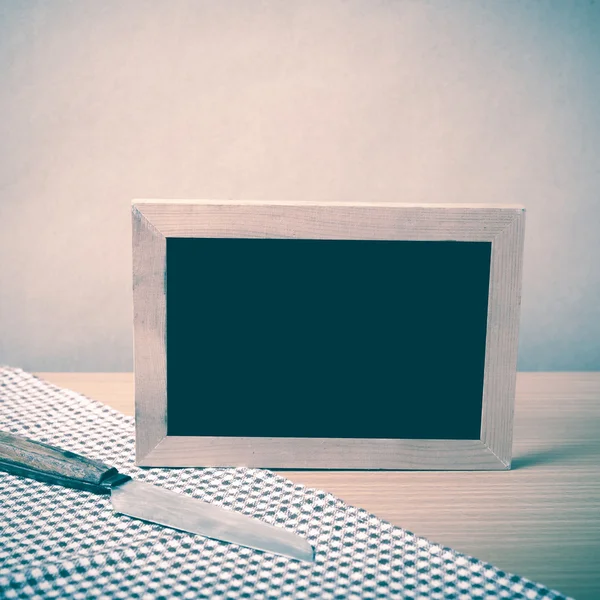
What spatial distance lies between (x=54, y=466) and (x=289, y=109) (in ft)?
1.71

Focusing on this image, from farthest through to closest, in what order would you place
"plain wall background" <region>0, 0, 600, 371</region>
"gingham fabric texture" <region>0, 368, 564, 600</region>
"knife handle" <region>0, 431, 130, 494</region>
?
1. "plain wall background" <region>0, 0, 600, 371</region>
2. "knife handle" <region>0, 431, 130, 494</region>
3. "gingham fabric texture" <region>0, 368, 564, 600</region>

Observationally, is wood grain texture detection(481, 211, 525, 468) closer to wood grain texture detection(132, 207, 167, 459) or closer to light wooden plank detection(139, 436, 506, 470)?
light wooden plank detection(139, 436, 506, 470)

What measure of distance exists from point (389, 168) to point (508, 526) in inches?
19.6

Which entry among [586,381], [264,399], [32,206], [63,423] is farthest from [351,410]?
[32,206]

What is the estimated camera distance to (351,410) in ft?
2.03

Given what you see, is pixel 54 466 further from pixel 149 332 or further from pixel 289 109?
pixel 289 109

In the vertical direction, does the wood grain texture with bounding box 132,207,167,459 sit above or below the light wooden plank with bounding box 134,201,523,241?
below

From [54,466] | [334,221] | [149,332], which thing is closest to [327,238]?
[334,221]

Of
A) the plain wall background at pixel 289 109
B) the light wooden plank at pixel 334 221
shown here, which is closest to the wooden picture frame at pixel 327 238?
the light wooden plank at pixel 334 221

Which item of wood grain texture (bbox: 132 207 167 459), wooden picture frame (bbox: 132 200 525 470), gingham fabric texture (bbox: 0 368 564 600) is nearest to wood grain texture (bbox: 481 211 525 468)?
wooden picture frame (bbox: 132 200 525 470)

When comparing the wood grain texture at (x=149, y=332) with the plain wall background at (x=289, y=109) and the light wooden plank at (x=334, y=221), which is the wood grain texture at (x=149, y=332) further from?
the plain wall background at (x=289, y=109)

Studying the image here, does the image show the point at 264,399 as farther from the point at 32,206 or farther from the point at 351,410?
the point at 32,206

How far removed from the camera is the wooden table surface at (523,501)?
490mm

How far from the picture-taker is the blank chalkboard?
61 cm
